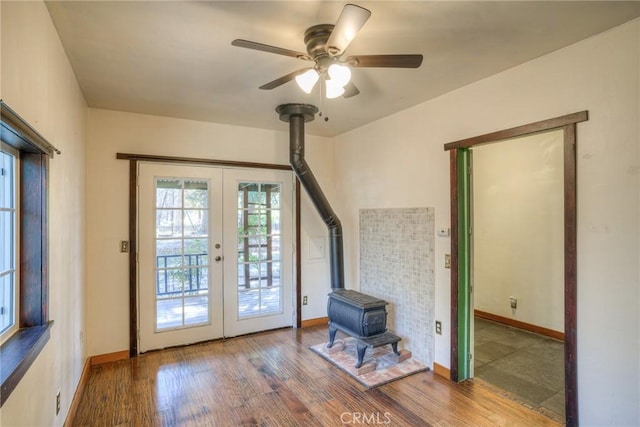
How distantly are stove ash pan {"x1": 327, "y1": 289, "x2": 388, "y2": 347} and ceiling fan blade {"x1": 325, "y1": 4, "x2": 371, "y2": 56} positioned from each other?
2.24 metres

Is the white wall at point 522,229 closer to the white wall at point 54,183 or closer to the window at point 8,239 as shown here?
the white wall at point 54,183

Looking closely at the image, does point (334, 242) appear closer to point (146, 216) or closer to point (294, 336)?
point (294, 336)

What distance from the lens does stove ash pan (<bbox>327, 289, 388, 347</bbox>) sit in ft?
10.1

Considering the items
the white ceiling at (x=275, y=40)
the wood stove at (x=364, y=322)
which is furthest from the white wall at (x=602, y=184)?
the wood stove at (x=364, y=322)

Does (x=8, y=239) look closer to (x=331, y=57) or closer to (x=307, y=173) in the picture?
(x=331, y=57)

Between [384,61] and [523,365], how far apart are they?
305cm

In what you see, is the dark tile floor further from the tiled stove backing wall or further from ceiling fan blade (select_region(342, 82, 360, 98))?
ceiling fan blade (select_region(342, 82, 360, 98))

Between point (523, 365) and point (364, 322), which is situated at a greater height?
point (364, 322)

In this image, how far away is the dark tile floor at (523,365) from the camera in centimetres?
261

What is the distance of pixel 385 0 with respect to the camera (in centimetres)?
166

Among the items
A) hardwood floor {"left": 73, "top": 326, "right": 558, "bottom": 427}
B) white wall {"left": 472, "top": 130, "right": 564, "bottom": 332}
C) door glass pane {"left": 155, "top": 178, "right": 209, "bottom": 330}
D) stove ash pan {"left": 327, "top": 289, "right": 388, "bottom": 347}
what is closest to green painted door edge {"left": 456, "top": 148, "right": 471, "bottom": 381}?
hardwood floor {"left": 73, "top": 326, "right": 558, "bottom": 427}

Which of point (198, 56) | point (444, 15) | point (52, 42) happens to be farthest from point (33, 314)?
point (444, 15)

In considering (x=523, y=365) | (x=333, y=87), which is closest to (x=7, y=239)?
(x=333, y=87)

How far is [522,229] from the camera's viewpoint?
4113mm
